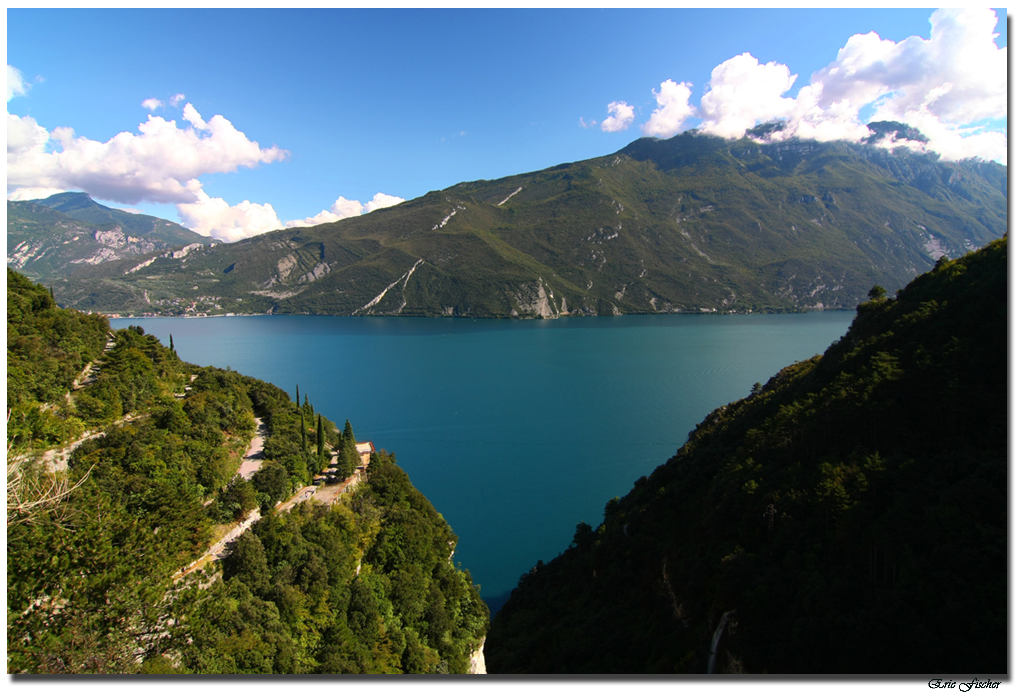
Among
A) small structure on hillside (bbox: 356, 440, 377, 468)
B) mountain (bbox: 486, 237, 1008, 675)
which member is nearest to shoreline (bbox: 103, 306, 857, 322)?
small structure on hillside (bbox: 356, 440, 377, 468)

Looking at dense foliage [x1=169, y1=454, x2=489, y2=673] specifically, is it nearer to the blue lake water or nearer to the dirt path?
the dirt path

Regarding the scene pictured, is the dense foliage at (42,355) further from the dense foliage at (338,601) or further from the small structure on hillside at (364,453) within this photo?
the small structure on hillside at (364,453)

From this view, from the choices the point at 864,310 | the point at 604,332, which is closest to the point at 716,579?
the point at 864,310

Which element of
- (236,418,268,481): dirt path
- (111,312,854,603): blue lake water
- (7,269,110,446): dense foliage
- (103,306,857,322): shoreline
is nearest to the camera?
(7,269,110,446): dense foliage

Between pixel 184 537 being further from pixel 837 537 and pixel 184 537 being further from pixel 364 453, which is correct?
pixel 837 537

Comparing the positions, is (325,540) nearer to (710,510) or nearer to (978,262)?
(710,510)

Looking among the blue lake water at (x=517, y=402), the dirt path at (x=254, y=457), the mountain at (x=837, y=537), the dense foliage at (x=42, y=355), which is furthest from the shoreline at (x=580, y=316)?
the mountain at (x=837, y=537)
